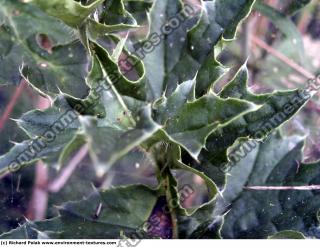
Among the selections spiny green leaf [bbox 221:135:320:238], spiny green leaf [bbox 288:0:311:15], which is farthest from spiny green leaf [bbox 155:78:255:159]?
spiny green leaf [bbox 288:0:311:15]

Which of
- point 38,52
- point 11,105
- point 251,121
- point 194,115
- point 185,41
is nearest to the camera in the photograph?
point 194,115

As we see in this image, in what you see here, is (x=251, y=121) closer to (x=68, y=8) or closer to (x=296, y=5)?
(x=68, y=8)

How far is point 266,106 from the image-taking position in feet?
4.15

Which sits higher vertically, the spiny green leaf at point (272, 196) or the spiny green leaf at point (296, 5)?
the spiny green leaf at point (296, 5)

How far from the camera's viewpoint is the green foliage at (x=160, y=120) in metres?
1.11

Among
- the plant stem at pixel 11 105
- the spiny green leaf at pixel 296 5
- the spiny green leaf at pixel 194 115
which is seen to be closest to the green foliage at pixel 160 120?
the spiny green leaf at pixel 194 115

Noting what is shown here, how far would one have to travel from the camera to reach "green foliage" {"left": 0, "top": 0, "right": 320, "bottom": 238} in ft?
3.65

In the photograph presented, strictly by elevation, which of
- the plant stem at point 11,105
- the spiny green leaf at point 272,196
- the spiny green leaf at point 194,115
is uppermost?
the spiny green leaf at point 194,115

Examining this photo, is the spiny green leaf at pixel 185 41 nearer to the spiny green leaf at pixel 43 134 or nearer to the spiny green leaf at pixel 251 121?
the spiny green leaf at pixel 251 121

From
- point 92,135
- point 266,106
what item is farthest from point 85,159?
point 92,135

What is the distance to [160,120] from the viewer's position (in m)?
1.20

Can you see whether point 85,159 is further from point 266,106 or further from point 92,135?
point 92,135

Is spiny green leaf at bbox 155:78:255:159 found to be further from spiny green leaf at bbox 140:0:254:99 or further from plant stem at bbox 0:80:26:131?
plant stem at bbox 0:80:26:131

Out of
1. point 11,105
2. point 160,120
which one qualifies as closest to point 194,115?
point 160,120
